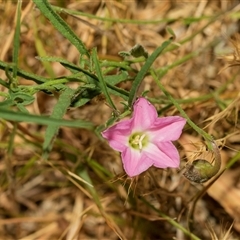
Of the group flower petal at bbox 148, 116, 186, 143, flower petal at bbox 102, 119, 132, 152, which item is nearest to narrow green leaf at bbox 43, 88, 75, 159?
flower petal at bbox 102, 119, 132, 152

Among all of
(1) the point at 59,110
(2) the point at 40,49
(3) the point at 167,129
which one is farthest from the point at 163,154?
(2) the point at 40,49

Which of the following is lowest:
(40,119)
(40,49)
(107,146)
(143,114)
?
(107,146)

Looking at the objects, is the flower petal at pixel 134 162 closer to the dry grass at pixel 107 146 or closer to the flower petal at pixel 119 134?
the flower petal at pixel 119 134

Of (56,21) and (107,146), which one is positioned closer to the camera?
(56,21)

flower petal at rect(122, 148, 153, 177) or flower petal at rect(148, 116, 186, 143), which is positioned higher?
flower petal at rect(148, 116, 186, 143)

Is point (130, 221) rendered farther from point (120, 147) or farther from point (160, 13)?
point (160, 13)

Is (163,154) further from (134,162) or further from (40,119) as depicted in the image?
(40,119)

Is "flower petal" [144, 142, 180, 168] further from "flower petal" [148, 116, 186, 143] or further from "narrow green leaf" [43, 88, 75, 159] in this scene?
"narrow green leaf" [43, 88, 75, 159]

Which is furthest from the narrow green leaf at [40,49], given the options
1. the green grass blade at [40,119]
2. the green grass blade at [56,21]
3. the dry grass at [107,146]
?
the green grass blade at [40,119]
